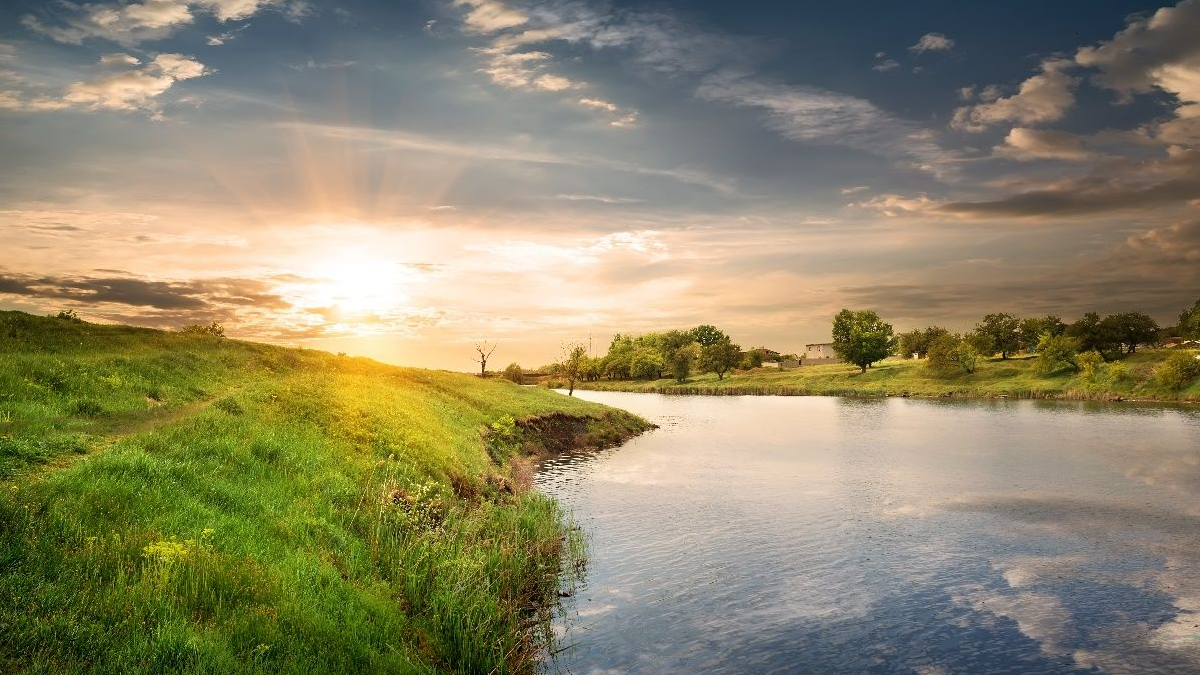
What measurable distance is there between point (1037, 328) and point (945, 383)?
29659mm

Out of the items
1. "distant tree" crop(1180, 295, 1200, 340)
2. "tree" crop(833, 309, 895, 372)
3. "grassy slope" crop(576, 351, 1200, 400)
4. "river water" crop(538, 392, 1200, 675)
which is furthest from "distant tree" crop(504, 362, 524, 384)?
"distant tree" crop(1180, 295, 1200, 340)

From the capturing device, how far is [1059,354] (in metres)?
131

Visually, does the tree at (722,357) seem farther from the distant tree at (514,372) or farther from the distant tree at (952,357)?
the distant tree at (514,372)

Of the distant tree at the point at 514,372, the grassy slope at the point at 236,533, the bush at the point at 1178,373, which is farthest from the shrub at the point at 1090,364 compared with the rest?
the grassy slope at the point at 236,533

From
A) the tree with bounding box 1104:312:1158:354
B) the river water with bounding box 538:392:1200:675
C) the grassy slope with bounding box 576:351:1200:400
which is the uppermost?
the tree with bounding box 1104:312:1158:354

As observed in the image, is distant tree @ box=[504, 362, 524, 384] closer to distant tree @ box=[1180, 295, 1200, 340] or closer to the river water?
the river water

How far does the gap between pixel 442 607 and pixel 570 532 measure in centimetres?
1190

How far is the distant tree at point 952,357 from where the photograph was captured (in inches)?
5906

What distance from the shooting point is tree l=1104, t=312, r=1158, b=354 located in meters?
130

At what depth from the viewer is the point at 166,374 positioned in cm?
3212

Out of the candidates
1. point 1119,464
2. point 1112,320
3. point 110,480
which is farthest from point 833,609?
point 1112,320

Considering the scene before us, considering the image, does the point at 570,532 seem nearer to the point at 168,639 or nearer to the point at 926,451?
the point at 168,639

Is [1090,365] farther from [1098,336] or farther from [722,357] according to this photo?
[722,357]

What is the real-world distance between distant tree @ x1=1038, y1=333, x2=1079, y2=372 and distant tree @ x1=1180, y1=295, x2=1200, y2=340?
17454 millimetres
